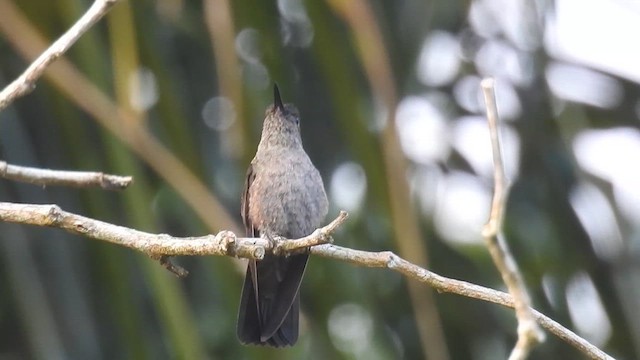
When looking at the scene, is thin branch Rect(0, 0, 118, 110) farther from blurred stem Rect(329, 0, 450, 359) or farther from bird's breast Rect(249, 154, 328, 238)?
bird's breast Rect(249, 154, 328, 238)

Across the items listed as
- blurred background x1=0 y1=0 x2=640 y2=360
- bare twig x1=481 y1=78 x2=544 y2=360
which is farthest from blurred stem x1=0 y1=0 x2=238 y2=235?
bare twig x1=481 y1=78 x2=544 y2=360

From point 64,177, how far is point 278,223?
2.72ft

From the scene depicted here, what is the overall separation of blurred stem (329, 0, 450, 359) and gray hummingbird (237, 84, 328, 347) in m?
0.48

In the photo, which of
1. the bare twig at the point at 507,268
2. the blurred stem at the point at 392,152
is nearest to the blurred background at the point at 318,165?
the blurred stem at the point at 392,152

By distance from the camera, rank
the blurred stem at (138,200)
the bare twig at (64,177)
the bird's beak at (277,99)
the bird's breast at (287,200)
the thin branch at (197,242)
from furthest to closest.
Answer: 1. the bird's breast at (287,200)
2. the bird's beak at (277,99)
3. the blurred stem at (138,200)
4. the bare twig at (64,177)
5. the thin branch at (197,242)

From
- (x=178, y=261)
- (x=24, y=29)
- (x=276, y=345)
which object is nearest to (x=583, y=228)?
(x=276, y=345)

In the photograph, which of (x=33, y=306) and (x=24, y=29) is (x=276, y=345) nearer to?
(x=33, y=306)

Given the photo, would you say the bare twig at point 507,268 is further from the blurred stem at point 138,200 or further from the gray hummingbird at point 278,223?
the gray hummingbird at point 278,223

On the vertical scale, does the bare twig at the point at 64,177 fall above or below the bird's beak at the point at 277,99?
below

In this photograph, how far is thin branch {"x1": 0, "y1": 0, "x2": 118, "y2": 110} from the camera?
1.74 meters

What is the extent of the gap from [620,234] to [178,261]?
3.83 ft

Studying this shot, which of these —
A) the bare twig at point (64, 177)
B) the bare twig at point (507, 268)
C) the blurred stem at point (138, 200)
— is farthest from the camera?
the blurred stem at point (138, 200)

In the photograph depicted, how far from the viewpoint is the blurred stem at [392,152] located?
186 cm

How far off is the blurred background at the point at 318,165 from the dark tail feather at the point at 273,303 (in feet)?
0.17
